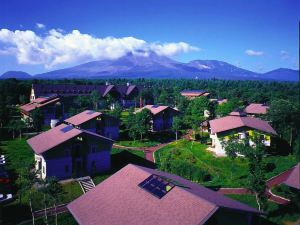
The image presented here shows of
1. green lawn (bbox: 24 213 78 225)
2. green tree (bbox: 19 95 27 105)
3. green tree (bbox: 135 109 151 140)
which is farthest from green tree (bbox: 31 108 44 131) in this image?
green tree (bbox: 19 95 27 105)

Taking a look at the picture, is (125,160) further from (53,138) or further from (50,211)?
(50,211)

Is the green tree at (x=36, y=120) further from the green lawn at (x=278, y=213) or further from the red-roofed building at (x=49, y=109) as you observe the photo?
the green lawn at (x=278, y=213)

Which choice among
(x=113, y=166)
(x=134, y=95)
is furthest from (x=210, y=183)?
(x=134, y=95)

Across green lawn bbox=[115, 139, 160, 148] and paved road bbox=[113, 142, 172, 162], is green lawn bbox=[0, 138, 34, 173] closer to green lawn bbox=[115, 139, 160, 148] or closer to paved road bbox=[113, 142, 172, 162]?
paved road bbox=[113, 142, 172, 162]

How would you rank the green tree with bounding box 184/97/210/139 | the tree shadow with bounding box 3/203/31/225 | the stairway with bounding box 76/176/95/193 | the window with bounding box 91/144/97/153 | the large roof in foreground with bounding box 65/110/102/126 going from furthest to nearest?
1. the green tree with bounding box 184/97/210/139
2. the large roof in foreground with bounding box 65/110/102/126
3. the window with bounding box 91/144/97/153
4. the stairway with bounding box 76/176/95/193
5. the tree shadow with bounding box 3/203/31/225

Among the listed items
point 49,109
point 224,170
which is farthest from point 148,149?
point 49,109

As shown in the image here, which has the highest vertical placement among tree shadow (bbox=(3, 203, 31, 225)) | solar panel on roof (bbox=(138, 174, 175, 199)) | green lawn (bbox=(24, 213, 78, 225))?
solar panel on roof (bbox=(138, 174, 175, 199))

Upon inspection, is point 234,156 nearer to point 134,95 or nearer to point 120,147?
point 120,147
